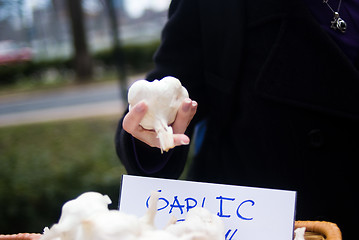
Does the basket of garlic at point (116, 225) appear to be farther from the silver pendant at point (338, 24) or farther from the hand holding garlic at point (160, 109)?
the silver pendant at point (338, 24)

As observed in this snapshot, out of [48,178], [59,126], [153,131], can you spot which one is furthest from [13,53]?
[153,131]

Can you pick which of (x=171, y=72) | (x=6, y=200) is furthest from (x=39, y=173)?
(x=171, y=72)

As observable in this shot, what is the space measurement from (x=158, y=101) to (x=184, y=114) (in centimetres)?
5

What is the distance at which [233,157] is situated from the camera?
108 cm


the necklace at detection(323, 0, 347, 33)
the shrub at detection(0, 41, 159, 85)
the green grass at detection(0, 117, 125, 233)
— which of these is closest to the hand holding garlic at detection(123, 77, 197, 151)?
the necklace at detection(323, 0, 347, 33)

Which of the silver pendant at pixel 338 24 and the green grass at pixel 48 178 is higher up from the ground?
the silver pendant at pixel 338 24

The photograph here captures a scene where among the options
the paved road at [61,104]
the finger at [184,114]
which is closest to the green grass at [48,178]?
the finger at [184,114]

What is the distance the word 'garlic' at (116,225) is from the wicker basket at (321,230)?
8.2 inches

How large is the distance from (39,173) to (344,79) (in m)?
2.21

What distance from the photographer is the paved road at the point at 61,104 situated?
20.6 ft

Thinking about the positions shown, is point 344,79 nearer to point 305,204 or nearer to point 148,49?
point 305,204

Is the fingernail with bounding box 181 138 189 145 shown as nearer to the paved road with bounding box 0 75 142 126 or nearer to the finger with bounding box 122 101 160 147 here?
the finger with bounding box 122 101 160 147

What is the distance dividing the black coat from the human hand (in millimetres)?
131

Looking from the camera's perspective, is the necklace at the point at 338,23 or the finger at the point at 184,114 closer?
the finger at the point at 184,114
